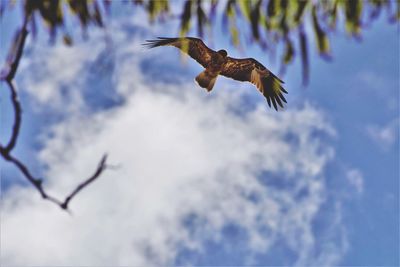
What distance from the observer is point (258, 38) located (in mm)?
2434

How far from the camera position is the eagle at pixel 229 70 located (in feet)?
18.2

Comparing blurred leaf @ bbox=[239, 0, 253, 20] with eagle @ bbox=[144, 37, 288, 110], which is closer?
blurred leaf @ bbox=[239, 0, 253, 20]

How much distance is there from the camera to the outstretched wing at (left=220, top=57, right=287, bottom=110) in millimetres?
5754

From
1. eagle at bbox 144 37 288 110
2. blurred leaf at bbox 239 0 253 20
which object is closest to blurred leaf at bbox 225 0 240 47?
blurred leaf at bbox 239 0 253 20

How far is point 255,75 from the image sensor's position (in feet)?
19.2

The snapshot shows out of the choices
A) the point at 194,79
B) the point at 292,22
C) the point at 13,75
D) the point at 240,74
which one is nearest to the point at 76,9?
the point at 13,75

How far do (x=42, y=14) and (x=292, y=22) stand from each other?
42.0 inches

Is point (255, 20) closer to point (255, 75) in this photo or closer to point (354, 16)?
point (354, 16)

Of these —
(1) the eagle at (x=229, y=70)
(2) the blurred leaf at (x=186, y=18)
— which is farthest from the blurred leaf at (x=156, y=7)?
(1) the eagle at (x=229, y=70)

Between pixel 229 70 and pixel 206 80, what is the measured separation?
0.39 meters

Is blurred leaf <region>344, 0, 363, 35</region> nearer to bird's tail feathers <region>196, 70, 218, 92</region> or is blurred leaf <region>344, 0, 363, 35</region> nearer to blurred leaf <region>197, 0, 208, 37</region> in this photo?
blurred leaf <region>197, 0, 208, 37</region>

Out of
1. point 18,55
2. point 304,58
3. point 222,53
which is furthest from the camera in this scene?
point 222,53

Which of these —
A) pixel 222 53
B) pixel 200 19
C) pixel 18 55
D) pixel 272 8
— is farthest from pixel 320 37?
pixel 222 53

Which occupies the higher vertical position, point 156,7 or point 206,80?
point 156,7
